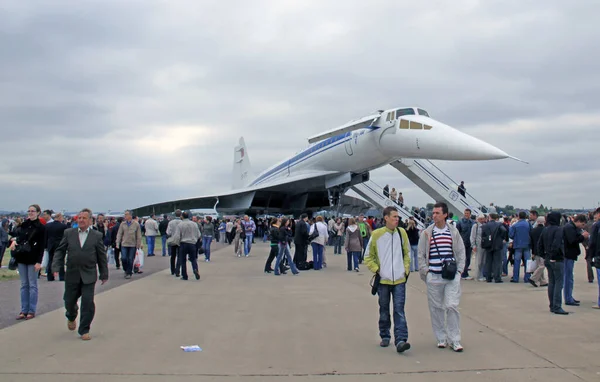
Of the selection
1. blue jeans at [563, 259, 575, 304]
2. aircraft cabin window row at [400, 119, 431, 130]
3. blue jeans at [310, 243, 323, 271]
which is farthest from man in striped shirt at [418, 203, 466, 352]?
aircraft cabin window row at [400, 119, 431, 130]

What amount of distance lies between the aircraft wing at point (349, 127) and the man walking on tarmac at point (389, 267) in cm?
1451

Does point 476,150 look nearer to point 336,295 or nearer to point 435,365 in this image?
point 336,295

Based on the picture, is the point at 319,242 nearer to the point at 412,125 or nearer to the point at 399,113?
the point at 412,125

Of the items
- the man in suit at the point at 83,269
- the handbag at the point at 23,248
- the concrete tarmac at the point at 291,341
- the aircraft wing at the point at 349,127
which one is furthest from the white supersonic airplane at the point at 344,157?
the handbag at the point at 23,248

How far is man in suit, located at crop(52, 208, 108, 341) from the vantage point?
5777 mm

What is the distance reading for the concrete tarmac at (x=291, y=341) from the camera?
441 cm

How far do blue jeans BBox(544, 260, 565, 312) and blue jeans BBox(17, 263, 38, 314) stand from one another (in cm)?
724

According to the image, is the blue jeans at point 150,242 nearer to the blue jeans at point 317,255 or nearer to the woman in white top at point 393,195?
the blue jeans at point 317,255

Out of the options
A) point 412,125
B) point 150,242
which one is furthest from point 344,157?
point 150,242

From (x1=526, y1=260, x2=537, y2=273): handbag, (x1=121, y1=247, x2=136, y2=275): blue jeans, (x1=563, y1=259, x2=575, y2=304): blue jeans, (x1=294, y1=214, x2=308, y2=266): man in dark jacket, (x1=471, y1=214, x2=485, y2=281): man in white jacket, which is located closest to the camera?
(x1=563, y1=259, x2=575, y2=304): blue jeans

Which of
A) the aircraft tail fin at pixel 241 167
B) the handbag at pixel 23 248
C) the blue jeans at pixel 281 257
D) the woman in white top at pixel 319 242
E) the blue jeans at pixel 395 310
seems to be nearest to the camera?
the blue jeans at pixel 395 310

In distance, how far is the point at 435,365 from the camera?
4656 millimetres

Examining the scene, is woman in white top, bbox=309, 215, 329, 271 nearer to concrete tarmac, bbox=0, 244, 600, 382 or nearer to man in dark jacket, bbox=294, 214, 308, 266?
man in dark jacket, bbox=294, 214, 308, 266

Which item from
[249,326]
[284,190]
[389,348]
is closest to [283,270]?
[249,326]
